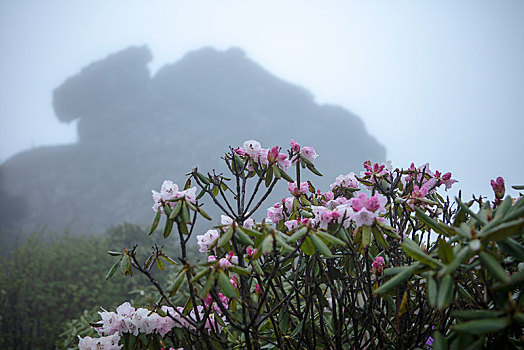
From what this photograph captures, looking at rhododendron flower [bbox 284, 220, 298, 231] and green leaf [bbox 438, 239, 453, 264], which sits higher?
rhododendron flower [bbox 284, 220, 298, 231]

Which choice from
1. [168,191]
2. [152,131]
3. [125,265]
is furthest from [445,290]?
[152,131]

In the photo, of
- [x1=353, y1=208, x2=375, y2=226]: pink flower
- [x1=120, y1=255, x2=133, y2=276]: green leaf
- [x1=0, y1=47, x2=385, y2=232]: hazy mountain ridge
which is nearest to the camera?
[x1=353, y1=208, x2=375, y2=226]: pink flower

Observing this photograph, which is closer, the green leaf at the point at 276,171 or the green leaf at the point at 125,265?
the green leaf at the point at 125,265

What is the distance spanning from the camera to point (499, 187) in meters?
0.92

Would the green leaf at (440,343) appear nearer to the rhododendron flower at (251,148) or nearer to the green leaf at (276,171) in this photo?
the green leaf at (276,171)

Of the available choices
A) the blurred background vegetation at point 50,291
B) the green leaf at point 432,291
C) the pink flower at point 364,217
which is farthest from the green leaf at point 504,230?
the blurred background vegetation at point 50,291

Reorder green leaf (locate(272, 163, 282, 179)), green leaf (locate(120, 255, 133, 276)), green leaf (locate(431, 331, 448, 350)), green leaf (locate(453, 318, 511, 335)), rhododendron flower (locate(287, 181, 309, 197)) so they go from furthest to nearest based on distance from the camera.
Result: rhododendron flower (locate(287, 181, 309, 197)) → green leaf (locate(272, 163, 282, 179)) → green leaf (locate(120, 255, 133, 276)) → green leaf (locate(431, 331, 448, 350)) → green leaf (locate(453, 318, 511, 335))

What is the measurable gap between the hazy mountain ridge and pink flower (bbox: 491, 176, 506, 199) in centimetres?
3039

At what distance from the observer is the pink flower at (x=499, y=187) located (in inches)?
35.8

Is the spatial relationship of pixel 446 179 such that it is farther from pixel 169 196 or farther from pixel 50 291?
pixel 50 291

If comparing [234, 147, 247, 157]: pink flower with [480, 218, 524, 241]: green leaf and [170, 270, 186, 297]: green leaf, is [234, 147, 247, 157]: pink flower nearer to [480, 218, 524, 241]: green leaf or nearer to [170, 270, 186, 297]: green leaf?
[170, 270, 186, 297]: green leaf

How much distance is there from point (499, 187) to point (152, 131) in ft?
142

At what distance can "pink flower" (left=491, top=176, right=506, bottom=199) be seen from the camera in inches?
35.8

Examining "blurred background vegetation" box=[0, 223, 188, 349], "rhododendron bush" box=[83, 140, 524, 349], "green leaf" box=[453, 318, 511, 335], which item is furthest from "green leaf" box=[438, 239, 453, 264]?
"blurred background vegetation" box=[0, 223, 188, 349]
